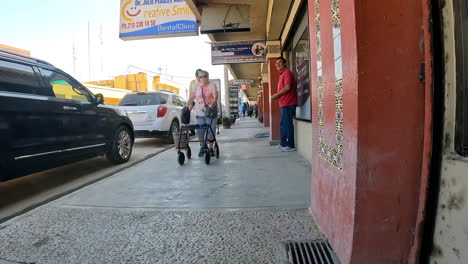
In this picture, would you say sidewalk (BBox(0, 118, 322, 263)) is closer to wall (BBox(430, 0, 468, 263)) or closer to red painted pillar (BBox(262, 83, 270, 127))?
wall (BBox(430, 0, 468, 263))

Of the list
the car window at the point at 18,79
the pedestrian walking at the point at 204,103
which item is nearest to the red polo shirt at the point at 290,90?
the pedestrian walking at the point at 204,103

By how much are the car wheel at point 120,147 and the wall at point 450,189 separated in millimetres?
4941

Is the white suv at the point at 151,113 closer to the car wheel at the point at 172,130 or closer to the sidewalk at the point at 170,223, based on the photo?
the car wheel at the point at 172,130

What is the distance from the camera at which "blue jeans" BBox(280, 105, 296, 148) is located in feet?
19.1

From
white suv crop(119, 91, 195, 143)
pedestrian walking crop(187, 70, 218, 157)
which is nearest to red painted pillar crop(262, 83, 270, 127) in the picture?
white suv crop(119, 91, 195, 143)

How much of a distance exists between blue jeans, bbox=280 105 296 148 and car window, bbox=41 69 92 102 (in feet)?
12.3

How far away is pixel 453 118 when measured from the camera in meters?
1.36

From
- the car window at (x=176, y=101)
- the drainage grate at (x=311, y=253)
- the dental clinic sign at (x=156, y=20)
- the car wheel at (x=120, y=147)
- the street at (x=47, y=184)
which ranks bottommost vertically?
the drainage grate at (x=311, y=253)

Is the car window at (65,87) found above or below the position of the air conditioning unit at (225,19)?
below

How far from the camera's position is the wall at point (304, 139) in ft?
15.3

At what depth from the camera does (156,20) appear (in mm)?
8570

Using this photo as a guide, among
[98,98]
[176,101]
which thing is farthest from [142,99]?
[98,98]

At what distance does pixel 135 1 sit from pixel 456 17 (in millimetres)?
9514

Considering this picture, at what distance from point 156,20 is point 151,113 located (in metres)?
3.09
